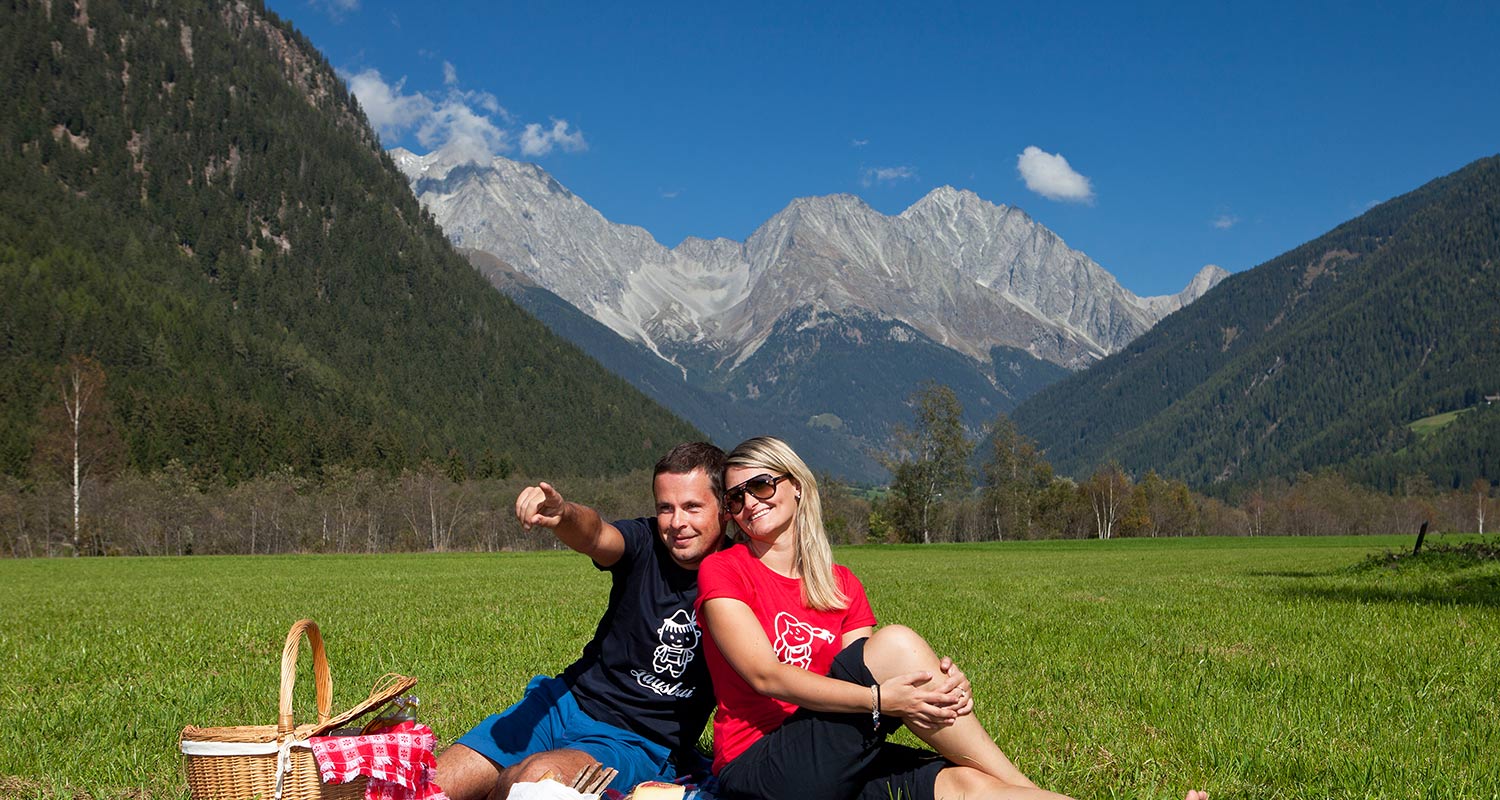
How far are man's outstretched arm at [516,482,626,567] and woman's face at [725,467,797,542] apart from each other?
0.76m

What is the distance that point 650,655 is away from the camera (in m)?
5.56

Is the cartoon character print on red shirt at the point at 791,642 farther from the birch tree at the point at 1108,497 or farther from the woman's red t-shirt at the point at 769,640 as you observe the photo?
the birch tree at the point at 1108,497

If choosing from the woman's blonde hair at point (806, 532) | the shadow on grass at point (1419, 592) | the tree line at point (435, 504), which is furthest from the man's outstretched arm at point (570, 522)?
the tree line at point (435, 504)

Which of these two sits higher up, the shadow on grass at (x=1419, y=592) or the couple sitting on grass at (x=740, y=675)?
the couple sitting on grass at (x=740, y=675)

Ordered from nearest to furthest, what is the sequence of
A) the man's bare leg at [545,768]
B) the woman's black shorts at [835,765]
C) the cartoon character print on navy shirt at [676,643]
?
1. the woman's black shorts at [835,765]
2. the man's bare leg at [545,768]
3. the cartoon character print on navy shirt at [676,643]

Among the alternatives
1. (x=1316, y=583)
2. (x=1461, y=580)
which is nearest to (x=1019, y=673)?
(x=1461, y=580)

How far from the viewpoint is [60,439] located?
8456 centimetres

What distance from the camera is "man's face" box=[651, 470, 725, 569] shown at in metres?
5.34

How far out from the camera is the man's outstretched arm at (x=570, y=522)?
15.1 ft

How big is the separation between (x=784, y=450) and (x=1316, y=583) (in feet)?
69.5

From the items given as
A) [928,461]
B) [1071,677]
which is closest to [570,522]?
[1071,677]

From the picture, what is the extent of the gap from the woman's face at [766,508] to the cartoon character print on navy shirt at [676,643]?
0.80 m

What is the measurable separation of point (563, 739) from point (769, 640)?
1.52 m

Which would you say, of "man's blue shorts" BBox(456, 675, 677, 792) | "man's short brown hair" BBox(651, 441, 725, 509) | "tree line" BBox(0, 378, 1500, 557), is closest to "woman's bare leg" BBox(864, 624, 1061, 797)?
"man's short brown hair" BBox(651, 441, 725, 509)
